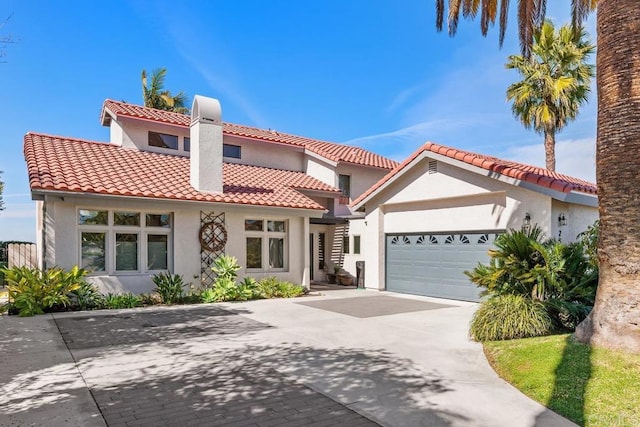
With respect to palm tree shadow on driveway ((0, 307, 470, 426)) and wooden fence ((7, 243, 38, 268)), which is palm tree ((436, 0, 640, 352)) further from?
wooden fence ((7, 243, 38, 268))

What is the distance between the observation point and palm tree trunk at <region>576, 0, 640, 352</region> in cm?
629

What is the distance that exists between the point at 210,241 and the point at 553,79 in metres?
18.3

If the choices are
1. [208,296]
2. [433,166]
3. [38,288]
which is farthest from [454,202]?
[38,288]

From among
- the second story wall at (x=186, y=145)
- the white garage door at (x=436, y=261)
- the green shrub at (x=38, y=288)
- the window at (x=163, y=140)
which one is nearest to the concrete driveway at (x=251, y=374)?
the green shrub at (x=38, y=288)

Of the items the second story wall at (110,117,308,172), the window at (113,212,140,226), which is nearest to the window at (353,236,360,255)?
the second story wall at (110,117,308,172)

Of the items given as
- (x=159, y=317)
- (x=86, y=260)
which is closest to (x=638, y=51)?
(x=159, y=317)

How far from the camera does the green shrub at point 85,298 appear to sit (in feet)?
41.0

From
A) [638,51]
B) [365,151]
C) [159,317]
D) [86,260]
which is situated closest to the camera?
[638,51]

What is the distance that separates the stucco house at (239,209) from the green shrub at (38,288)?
816mm

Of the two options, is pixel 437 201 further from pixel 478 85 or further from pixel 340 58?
pixel 340 58

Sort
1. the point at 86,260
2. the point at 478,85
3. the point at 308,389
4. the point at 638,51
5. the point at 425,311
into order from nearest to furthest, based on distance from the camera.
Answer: the point at 308,389, the point at 638,51, the point at 425,311, the point at 86,260, the point at 478,85

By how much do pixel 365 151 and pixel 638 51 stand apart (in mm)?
20738

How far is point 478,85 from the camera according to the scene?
17.9 meters

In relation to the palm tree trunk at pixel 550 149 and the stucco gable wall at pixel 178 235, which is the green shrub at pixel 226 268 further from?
the palm tree trunk at pixel 550 149
